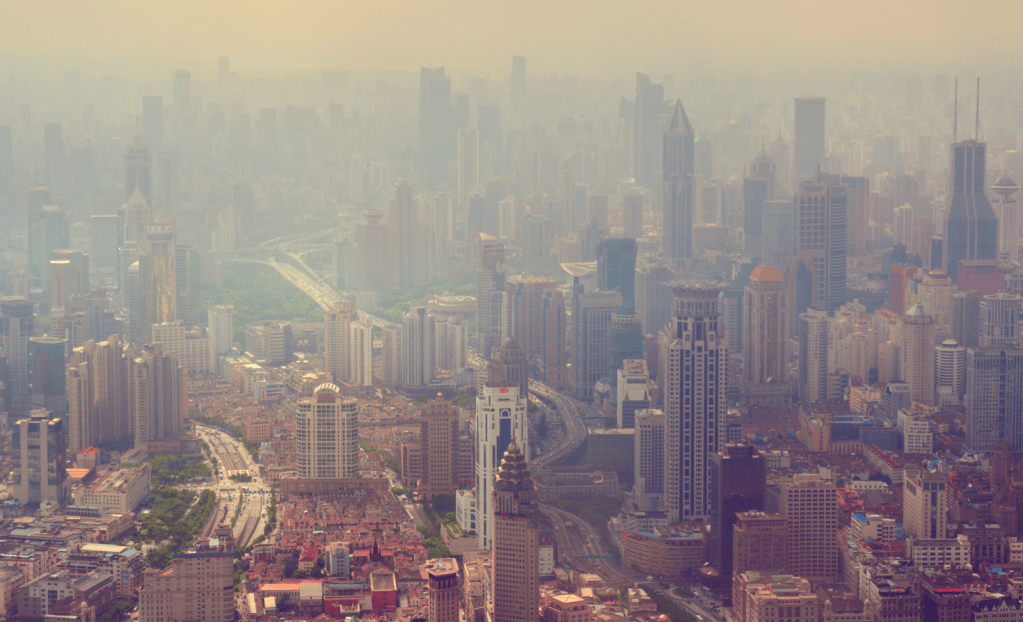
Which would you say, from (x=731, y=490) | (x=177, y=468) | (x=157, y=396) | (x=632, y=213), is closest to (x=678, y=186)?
(x=632, y=213)

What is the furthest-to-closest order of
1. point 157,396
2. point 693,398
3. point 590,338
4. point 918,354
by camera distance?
point 590,338
point 918,354
point 157,396
point 693,398

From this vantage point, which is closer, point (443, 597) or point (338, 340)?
point (443, 597)

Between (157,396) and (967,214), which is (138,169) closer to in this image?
(157,396)

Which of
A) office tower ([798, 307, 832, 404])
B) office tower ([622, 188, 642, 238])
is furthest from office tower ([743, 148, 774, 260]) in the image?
office tower ([798, 307, 832, 404])

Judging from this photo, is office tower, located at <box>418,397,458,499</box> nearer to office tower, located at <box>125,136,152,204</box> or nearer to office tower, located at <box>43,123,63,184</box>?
office tower, located at <box>43,123,63,184</box>

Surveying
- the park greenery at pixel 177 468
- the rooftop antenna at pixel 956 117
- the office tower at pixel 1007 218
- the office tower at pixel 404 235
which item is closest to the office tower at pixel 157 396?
the park greenery at pixel 177 468

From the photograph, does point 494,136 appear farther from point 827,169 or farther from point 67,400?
point 67,400

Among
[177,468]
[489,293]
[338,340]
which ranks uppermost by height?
[489,293]

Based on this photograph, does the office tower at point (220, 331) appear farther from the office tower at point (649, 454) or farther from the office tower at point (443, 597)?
the office tower at point (443, 597)
